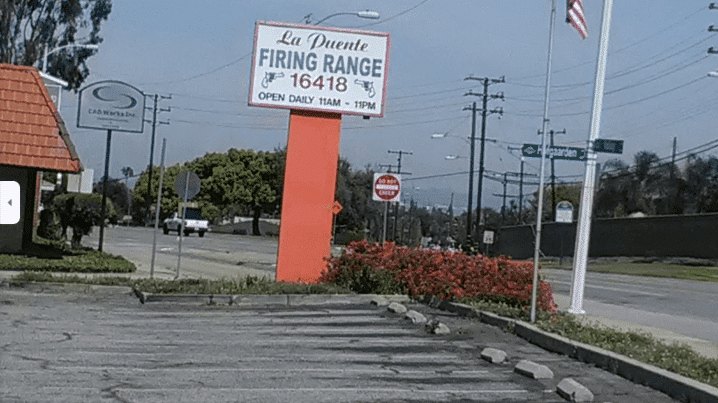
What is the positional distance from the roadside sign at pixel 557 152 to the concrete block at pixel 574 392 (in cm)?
578

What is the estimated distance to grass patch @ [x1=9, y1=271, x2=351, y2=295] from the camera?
18.5 metres

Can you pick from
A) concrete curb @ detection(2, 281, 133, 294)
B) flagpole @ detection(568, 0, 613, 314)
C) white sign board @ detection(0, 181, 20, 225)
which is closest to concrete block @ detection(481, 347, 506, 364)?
flagpole @ detection(568, 0, 613, 314)

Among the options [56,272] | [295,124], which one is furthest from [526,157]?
[56,272]

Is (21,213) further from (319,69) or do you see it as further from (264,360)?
(264,360)

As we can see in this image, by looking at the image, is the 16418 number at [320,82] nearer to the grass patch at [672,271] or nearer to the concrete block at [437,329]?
the concrete block at [437,329]

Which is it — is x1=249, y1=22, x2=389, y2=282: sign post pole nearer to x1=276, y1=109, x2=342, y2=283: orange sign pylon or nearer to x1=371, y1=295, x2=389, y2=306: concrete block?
x1=276, y1=109, x2=342, y2=283: orange sign pylon

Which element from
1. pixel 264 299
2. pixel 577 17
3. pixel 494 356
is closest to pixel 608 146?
pixel 577 17

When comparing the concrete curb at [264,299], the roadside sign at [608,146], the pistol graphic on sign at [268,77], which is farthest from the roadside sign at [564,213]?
Result: the roadside sign at [608,146]

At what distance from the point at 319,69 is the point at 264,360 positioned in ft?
43.2

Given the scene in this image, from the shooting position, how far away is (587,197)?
1734 centimetres

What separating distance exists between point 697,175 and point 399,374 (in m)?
71.6

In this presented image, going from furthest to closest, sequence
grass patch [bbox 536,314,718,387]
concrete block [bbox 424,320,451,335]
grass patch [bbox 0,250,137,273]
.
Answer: grass patch [bbox 0,250,137,273] → concrete block [bbox 424,320,451,335] → grass patch [bbox 536,314,718,387]

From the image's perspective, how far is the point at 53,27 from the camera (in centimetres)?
4978

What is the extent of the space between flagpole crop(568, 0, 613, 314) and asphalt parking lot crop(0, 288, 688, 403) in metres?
3.05
